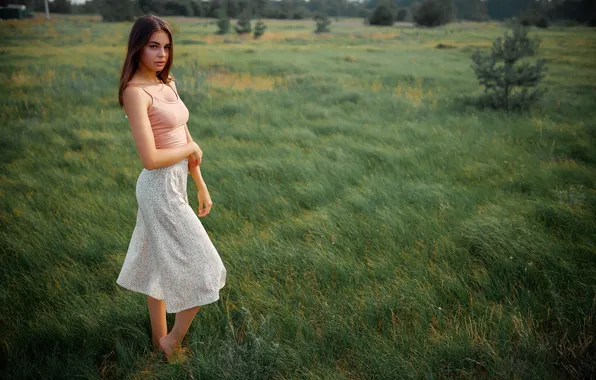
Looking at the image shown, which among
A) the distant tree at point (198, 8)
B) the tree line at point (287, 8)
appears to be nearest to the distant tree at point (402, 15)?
the tree line at point (287, 8)

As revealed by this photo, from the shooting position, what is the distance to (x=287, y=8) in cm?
6359

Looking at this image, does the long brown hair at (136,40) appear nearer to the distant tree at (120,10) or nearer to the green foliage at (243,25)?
the green foliage at (243,25)

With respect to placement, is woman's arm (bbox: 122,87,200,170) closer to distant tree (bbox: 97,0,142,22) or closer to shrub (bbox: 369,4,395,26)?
distant tree (bbox: 97,0,142,22)

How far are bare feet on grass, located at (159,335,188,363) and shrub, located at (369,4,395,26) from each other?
213 ft

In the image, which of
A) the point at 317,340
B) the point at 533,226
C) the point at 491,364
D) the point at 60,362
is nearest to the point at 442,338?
the point at 491,364

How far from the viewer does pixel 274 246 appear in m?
3.22

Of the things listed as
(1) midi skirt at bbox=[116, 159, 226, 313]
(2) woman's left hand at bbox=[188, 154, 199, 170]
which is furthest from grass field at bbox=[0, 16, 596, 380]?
(2) woman's left hand at bbox=[188, 154, 199, 170]

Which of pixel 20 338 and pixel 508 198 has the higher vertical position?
pixel 508 198

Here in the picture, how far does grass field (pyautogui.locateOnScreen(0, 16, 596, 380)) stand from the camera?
6.91 ft

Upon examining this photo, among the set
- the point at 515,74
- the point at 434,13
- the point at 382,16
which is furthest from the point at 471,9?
the point at 515,74

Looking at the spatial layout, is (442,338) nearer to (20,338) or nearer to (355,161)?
(20,338)

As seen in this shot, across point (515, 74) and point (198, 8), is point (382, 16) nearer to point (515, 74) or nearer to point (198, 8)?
point (198, 8)

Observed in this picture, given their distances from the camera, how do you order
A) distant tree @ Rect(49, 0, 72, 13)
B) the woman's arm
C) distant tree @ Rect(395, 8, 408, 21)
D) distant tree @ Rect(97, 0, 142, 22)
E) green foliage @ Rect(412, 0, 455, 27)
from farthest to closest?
distant tree @ Rect(395, 8, 408, 21) < green foliage @ Rect(412, 0, 455, 27) < distant tree @ Rect(49, 0, 72, 13) < distant tree @ Rect(97, 0, 142, 22) < the woman's arm

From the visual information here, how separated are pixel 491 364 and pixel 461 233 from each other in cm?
148
